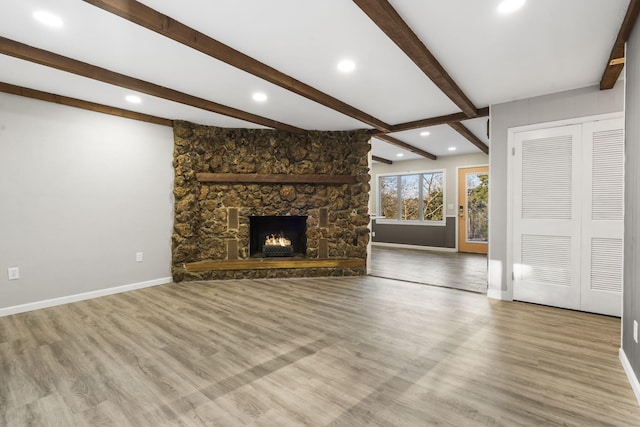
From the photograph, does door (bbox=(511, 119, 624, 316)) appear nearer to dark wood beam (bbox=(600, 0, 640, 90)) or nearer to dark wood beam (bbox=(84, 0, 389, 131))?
dark wood beam (bbox=(600, 0, 640, 90))

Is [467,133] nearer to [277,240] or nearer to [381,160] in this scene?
[381,160]

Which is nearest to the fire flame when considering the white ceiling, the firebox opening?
the firebox opening

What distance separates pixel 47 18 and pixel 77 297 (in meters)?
2.99

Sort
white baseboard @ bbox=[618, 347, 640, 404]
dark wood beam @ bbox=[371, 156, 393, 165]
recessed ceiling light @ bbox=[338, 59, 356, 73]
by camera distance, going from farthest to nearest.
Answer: dark wood beam @ bbox=[371, 156, 393, 165] < recessed ceiling light @ bbox=[338, 59, 356, 73] < white baseboard @ bbox=[618, 347, 640, 404]

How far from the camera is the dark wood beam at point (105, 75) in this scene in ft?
7.96

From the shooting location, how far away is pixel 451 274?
5086 mm

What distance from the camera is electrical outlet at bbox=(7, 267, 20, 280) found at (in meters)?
3.19

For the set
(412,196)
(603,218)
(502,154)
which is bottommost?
(603,218)

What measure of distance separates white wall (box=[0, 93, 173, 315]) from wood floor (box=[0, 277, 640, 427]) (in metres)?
0.45

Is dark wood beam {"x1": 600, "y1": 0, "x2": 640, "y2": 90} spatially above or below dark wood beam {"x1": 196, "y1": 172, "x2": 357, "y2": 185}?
above

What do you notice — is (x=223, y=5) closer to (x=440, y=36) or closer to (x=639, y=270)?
(x=440, y=36)

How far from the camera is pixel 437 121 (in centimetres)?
440

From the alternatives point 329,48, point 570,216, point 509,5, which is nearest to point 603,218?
point 570,216

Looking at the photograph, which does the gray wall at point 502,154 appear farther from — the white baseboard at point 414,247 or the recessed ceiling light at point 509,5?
the white baseboard at point 414,247
